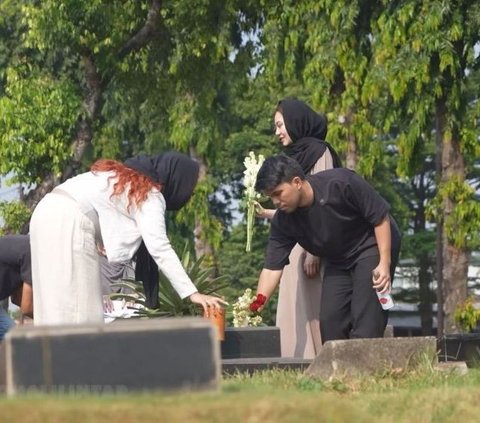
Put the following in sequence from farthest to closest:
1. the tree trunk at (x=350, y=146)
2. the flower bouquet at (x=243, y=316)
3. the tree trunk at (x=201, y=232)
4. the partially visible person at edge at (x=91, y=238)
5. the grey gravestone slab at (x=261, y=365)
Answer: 1. the tree trunk at (x=201, y=232)
2. the tree trunk at (x=350, y=146)
3. the flower bouquet at (x=243, y=316)
4. the grey gravestone slab at (x=261, y=365)
5. the partially visible person at edge at (x=91, y=238)

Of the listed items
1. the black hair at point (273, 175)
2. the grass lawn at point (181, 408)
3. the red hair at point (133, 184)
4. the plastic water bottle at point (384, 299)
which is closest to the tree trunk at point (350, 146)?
the plastic water bottle at point (384, 299)

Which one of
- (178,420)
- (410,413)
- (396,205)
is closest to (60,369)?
(178,420)

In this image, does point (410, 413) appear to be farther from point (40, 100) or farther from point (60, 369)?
point (40, 100)

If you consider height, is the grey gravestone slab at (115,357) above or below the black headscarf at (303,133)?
below

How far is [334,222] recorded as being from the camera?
9969mm

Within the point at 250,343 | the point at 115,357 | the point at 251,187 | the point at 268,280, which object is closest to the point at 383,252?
the point at 268,280

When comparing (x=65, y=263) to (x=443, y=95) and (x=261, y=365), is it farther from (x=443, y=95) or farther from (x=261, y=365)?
(x=443, y=95)

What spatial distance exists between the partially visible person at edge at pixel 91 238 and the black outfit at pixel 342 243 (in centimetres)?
167

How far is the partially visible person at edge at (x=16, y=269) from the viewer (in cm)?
1013

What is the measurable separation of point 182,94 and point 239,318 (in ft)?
58.9

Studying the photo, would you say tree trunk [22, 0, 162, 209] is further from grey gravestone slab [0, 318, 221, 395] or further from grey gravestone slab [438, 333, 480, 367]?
grey gravestone slab [0, 318, 221, 395]

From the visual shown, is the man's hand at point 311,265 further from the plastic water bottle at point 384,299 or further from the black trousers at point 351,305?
the plastic water bottle at point 384,299

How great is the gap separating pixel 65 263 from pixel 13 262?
6.14 feet

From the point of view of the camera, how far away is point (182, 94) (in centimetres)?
3175
